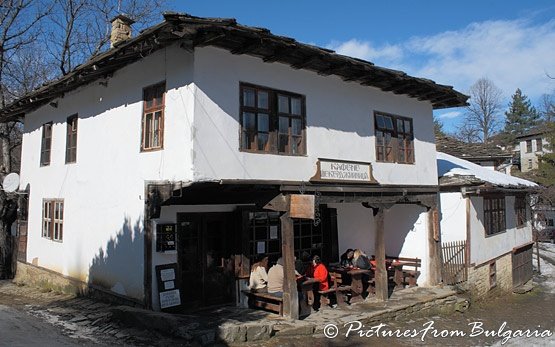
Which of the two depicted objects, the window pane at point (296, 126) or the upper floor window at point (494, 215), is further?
the upper floor window at point (494, 215)

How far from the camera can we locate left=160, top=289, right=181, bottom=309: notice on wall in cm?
862

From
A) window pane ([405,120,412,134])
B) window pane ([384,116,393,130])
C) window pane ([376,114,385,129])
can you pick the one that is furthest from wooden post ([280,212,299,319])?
window pane ([405,120,412,134])

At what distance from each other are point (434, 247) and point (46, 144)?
38.5ft

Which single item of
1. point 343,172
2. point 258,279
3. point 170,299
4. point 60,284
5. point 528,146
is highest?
point 528,146

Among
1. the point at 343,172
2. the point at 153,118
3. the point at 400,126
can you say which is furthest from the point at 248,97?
the point at 400,126

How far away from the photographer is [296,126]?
948 centimetres

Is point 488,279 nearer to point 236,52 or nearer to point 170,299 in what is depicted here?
point 170,299

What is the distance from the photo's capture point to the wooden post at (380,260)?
36.1 feet

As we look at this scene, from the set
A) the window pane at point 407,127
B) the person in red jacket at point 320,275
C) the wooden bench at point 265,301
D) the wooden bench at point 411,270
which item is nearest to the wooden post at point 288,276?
the wooden bench at point 265,301

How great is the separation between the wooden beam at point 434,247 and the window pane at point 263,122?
645 cm

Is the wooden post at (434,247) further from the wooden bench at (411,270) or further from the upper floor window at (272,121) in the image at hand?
the upper floor window at (272,121)

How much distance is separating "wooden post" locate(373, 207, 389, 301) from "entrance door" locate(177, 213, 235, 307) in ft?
11.8

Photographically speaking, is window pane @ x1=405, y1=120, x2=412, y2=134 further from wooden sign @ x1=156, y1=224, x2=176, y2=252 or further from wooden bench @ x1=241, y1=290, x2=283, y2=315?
wooden sign @ x1=156, y1=224, x2=176, y2=252

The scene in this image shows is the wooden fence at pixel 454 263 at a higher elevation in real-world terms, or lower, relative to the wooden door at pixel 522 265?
higher
